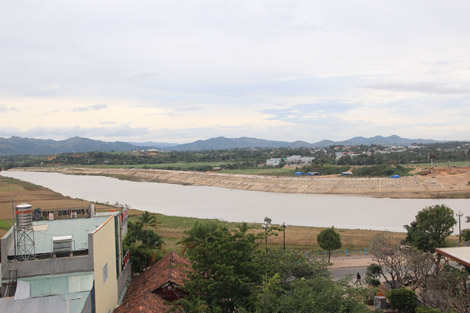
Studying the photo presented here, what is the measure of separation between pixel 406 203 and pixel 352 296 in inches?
1896

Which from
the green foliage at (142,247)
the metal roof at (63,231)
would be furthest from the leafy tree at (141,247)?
the metal roof at (63,231)

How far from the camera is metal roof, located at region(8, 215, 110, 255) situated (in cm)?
1131

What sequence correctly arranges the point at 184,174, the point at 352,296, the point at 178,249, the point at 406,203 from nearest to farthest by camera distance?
the point at 352,296 → the point at 178,249 → the point at 406,203 → the point at 184,174

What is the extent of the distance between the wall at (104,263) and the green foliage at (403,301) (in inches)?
381

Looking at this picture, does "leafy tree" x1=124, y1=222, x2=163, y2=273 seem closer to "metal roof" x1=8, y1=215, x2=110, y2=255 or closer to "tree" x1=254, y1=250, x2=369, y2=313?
"metal roof" x1=8, y1=215, x2=110, y2=255

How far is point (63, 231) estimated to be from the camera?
1224cm

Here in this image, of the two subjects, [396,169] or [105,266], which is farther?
[396,169]

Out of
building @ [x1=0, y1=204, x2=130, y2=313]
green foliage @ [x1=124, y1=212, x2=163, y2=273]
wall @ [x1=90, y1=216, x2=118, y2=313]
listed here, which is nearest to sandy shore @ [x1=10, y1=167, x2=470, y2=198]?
green foliage @ [x1=124, y1=212, x2=163, y2=273]

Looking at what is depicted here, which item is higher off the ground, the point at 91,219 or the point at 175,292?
the point at 91,219

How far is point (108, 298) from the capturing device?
38.8 ft

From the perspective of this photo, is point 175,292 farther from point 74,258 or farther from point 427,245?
point 427,245

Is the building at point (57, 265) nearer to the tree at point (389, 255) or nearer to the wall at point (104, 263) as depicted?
the wall at point (104, 263)

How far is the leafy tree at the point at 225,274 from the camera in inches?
422

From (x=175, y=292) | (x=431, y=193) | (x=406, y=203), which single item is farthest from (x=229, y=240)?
(x=431, y=193)
